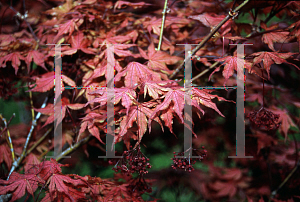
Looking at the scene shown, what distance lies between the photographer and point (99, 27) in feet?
3.65

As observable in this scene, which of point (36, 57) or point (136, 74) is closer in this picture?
point (136, 74)

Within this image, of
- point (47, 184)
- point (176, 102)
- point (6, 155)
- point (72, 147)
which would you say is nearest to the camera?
point (176, 102)

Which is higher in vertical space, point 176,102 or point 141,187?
point 176,102

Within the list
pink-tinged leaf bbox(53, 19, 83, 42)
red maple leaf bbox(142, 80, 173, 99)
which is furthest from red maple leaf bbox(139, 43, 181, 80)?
pink-tinged leaf bbox(53, 19, 83, 42)

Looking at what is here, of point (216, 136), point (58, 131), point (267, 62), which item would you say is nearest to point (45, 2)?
point (58, 131)

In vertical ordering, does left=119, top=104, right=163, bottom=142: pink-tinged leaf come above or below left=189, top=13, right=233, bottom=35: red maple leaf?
below

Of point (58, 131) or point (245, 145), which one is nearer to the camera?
point (58, 131)

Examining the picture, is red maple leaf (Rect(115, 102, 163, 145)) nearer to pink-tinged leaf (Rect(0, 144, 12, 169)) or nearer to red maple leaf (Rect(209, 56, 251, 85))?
red maple leaf (Rect(209, 56, 251, 85))

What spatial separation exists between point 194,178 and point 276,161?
561mm

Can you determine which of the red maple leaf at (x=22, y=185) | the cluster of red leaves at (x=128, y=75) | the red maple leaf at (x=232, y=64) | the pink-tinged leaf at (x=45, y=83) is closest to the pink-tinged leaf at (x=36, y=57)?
the cluster of red leaves at (x=128, y=75)

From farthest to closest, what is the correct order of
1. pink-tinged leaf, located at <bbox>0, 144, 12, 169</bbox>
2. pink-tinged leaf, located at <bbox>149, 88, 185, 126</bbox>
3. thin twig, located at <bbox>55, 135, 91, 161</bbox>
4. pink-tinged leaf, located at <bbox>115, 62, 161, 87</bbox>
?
1. pink-tinged leaf, located at <bbox>0, 144, 12, 169</bbox>
2. thin twig, located at <bbox>55, 135, 91, 161</bbox>
3. pink-tinged leaf, located at <bbox>115, 62, 161, 87</bbox>
4. pink-tinged leaf, located at <bbox>149, 88, 185, 126</bbox>

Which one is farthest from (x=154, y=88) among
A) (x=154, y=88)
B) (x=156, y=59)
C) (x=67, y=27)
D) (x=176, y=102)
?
(x=67, y=27)

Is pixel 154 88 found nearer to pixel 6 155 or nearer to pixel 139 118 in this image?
pixel 139 118

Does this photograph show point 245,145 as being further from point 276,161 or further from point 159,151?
point 159,151
